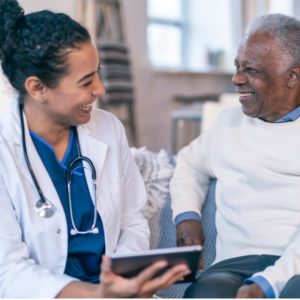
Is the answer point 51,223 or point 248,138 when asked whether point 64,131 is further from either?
point 248,138

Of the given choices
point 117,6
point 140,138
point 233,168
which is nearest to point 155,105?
point 140,138

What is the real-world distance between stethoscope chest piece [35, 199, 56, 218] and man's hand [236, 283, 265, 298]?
464 mm

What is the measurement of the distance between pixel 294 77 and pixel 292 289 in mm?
612

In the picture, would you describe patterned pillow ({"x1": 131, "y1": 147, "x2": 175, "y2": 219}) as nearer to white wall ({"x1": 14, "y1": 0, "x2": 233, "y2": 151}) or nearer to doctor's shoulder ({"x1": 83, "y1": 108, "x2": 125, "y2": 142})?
doctor's shoulder ({"x1": 83, "y1": 108, "x2": 125, "y2": 142})

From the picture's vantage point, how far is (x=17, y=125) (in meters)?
1.41

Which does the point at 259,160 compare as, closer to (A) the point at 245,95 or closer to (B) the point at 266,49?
(A) the point at 245,95

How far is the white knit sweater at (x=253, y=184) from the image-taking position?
1534 mm

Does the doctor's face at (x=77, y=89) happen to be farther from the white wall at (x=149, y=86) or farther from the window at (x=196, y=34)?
the window at (x=196, y=34)

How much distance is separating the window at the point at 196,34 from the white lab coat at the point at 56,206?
3.92 metres

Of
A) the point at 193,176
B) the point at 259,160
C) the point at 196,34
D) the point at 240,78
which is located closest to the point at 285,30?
the point at 240,78

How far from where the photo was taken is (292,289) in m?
1.26

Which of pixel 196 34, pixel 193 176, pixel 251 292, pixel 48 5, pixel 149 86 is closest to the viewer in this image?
pixel 251 292

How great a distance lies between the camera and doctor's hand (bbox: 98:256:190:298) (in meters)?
1.14

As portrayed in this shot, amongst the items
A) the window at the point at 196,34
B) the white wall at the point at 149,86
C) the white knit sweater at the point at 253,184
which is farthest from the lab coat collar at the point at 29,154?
the window at the point at 196,34
